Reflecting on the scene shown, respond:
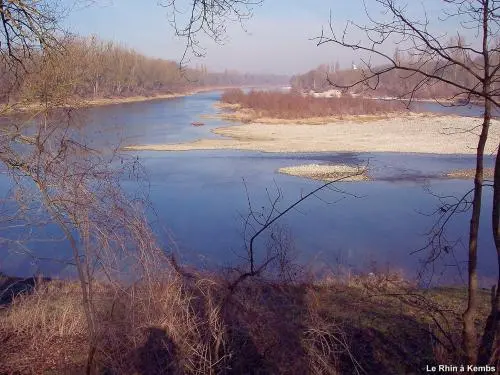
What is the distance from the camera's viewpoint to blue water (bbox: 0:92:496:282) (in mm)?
8781

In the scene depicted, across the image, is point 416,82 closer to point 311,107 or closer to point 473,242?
point 473,242

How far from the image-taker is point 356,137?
2466cm

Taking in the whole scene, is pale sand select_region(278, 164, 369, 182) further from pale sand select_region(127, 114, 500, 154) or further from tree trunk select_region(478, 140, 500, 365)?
tree trunk select_region(478, 140, 500, 365)

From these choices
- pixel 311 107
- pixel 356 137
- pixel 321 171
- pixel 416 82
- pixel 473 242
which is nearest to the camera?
pixel 473 242

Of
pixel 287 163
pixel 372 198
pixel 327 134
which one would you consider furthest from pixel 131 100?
pixel 372 198

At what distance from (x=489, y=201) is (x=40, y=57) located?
11.1 meters

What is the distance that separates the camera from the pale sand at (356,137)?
21.0 metres

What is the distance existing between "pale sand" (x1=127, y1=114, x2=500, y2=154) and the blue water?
4.36ft

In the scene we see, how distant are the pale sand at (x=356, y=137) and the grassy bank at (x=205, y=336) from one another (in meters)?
15.1

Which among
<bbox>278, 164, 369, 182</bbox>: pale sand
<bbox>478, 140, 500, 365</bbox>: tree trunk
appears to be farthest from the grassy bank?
<bbox>278, 164, 369, 182</bbox>: pale sand

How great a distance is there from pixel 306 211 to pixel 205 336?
8028mm

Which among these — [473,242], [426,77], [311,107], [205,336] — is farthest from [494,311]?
[311,107]

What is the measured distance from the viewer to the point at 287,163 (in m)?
18.1

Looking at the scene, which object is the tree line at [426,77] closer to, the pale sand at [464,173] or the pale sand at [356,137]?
the pale sand at [464,173]
